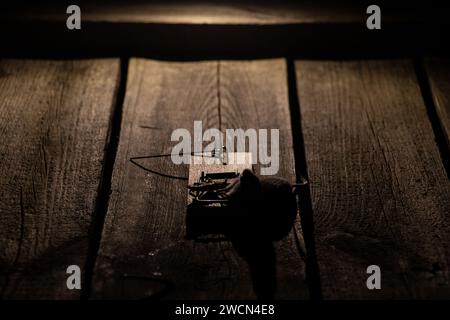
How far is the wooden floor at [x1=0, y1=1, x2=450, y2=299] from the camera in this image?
66.4 inches

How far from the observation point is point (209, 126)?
2352 millimetres

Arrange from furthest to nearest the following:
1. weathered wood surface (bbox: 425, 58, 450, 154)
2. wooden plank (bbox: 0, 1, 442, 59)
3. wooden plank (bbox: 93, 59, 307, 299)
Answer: wooden plank (bbox: 0, 1, 442, 59)
weathered wood surface (bbox: 425, 58, 450, 154)
wooden plank (bbox: 93, 59, 307, 299)

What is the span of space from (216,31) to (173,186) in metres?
1.13

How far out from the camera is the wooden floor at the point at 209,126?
5.53 feet

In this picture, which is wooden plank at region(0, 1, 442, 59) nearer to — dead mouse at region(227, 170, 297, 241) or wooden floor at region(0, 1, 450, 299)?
wooden floor at region(0, 1, 450, 299)

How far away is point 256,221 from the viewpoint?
71.1 inches

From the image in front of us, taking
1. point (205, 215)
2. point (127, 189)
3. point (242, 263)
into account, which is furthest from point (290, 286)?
point (127, 189)

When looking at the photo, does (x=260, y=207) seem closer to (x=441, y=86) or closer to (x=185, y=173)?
(x=185, y=173)

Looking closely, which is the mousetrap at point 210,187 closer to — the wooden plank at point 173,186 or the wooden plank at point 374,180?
the wooden plank at point 173,186

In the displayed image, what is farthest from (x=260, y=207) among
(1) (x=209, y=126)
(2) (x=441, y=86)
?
(2) (x=441, y=86)

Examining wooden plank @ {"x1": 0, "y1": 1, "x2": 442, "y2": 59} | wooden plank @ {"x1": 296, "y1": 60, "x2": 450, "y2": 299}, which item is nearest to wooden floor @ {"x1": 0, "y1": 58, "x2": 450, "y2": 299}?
wooden plank @ {"x1": 296, "y1": 60, "x2": 450, "y2": 299}

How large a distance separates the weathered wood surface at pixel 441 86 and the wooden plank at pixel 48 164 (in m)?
1.45

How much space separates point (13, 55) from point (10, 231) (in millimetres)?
1322

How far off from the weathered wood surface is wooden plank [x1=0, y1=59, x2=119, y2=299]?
1450 mm
